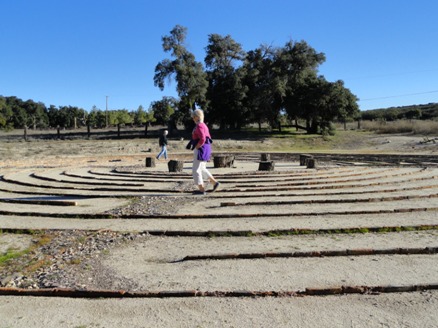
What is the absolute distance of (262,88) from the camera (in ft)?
129

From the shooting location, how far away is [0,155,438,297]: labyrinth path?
435cm

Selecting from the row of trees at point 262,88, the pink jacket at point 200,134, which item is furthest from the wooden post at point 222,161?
the row of trees at point 262,88

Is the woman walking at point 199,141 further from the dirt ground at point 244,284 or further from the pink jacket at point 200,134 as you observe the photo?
the dirt ground at point 244,284

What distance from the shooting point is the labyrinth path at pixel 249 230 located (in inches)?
171

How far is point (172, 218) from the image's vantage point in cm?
777

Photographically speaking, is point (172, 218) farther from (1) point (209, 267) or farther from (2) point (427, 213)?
(2) point (427, 213)

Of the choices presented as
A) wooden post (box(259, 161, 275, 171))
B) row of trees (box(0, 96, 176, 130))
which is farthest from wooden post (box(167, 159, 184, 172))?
row of trees (box(0, 96, 176, 130))

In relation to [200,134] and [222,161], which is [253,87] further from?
[200,134]

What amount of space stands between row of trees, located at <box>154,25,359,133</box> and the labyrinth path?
2620 cm

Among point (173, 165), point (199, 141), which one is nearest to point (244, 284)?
point (199, 141)

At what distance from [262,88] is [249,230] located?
34.0 m

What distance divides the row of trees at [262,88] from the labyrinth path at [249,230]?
26.2m

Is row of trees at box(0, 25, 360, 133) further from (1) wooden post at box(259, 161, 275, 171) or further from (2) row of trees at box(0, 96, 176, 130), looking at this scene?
(1) wooden post at box(259, 161, 275, 171)

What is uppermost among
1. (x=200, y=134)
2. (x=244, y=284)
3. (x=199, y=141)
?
(x=200, y=134)
